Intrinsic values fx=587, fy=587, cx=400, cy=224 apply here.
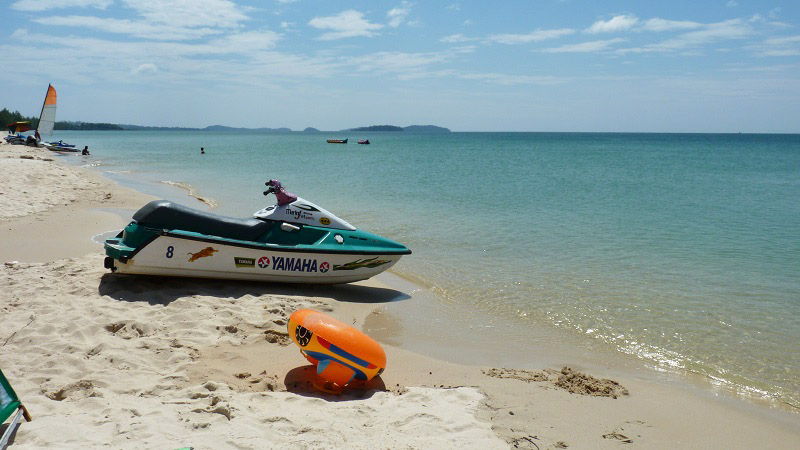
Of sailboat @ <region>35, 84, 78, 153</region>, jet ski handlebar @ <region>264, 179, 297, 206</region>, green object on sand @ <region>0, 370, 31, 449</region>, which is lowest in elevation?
green object on sand @ <region>0, 370, 31, 449</region>

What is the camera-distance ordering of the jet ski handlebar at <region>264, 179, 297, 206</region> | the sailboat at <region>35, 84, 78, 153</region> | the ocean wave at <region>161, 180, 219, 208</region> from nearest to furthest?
the jet ski handlebar at <region>264, 179, 297, 206</region> → the ocean wave at <region>161, 180, 219, 208</region> → the sailboat at <region>35, 84, 78, 153</region>

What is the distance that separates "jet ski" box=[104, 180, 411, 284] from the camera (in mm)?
7840

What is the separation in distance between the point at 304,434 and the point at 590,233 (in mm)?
11467

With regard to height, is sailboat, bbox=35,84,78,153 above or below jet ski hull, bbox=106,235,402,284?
above

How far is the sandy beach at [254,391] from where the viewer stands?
430cm

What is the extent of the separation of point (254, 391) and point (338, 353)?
81cm

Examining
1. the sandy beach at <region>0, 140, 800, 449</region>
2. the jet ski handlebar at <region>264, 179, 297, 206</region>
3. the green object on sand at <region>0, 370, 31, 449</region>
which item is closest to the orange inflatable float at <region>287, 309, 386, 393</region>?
the sandy beach at <region>0, 140, 800, 449</region>

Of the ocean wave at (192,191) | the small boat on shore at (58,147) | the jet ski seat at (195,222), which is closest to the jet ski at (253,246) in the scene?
the jet ski seat at (195,222)

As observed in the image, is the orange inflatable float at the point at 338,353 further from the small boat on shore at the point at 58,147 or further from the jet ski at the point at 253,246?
A: the small boat on shore at the point at 58,147

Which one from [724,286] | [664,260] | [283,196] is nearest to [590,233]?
[664,260]

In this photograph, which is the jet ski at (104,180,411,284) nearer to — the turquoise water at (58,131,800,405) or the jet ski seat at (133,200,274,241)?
the jet ski seat at (133,200,274,241)

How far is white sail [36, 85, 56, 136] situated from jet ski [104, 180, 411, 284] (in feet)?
105

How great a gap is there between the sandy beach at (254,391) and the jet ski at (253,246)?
32 cm

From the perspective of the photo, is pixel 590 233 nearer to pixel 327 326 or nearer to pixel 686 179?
pixel 327 326
